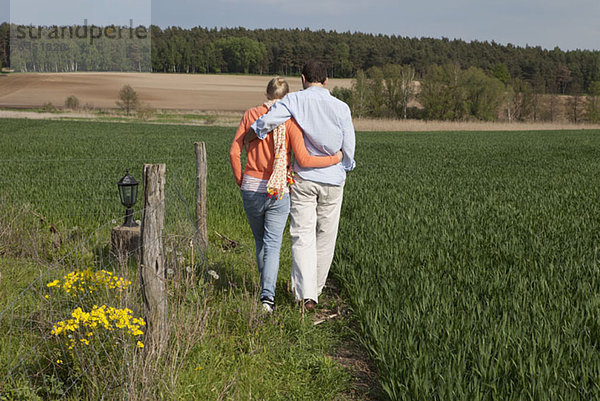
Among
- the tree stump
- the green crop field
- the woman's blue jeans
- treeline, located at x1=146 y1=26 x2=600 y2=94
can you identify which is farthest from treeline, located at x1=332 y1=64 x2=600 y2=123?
the woman's blue jeans

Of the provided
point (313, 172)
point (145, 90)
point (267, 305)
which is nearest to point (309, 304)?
point (267, 305)

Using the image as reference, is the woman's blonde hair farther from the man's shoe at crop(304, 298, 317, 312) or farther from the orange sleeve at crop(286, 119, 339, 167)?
the man's shoe at crop(304, 298, 317, 312)

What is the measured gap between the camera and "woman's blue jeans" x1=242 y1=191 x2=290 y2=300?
4262 mm

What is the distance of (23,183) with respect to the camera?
10102 millimetres

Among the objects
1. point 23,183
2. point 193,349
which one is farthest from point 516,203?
point 23,183

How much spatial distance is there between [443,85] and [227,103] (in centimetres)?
3190

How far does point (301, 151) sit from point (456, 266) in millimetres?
2223

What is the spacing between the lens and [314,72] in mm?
4242

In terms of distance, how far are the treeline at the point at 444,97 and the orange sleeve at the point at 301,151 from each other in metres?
A: 68.6

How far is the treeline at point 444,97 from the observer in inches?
3009

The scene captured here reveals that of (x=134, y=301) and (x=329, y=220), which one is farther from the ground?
(x=329, y=220)

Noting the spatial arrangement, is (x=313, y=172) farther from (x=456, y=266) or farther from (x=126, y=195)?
(x=126, y=195)

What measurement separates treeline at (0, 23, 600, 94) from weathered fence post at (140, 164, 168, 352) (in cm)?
11491

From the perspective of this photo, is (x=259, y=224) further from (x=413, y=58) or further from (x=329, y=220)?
(x=413, y=58)
